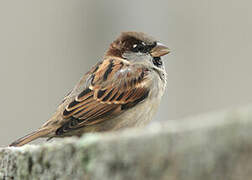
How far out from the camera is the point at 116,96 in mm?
2803

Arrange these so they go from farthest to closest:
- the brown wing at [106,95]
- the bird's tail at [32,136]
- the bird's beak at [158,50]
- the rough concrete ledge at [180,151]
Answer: the bird's beak at [158,50] → the brown wing at [106,95] → the bird's tail at [32,136] → the rough concrete ledge at [180,151]

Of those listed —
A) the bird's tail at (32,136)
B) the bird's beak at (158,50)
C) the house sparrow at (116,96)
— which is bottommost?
the bird's tail at (32,136)

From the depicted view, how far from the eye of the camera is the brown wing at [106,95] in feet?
8.75

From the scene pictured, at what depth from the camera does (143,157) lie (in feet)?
2.98

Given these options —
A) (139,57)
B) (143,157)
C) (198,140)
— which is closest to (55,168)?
(143,157)

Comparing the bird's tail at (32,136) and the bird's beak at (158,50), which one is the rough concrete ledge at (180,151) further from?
the bird's beak at (158,50)

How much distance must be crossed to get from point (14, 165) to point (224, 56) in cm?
439

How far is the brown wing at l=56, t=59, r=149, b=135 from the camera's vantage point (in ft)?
8.75

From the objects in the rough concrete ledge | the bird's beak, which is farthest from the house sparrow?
the rough concrete ledge

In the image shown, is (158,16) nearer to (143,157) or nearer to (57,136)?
(57,136)

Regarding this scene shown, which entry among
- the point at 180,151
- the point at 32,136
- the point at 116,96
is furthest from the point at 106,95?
the point at 180,151

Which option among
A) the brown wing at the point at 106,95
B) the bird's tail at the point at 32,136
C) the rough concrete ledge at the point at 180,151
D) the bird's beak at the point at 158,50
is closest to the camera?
the rough concrete ledge at the point at 180,151

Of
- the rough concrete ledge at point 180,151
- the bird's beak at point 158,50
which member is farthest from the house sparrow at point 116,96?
the rough concrete ledge at point 180,151

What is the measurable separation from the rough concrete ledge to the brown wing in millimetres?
1599
